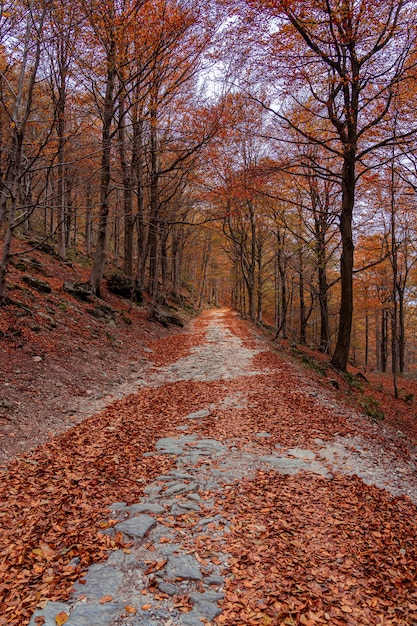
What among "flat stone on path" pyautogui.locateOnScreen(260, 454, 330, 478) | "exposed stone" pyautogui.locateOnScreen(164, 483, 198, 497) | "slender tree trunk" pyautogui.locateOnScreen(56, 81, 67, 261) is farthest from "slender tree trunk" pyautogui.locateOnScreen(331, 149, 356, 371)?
"exposed stone" pyautogui.locateOnScreen(164, 483, 198, 497)

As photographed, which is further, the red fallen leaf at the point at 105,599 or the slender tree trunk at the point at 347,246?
the slender tree trunk at the point at 347,246

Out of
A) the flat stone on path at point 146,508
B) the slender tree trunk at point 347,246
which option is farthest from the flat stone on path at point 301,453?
the slender tree trunk at point 347,246

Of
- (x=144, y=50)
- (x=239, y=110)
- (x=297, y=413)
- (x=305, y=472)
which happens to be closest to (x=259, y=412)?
(x=297, y=413)

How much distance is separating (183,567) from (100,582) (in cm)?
65

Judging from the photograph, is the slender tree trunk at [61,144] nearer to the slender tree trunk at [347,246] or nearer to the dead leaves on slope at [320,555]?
the dead leaves on slope at [320,555]

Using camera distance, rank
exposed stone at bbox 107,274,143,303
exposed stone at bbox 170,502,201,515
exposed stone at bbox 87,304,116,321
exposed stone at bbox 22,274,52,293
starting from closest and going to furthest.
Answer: exposed stone at bbox 170,502,201,515, exposed stone at bbox 22,274,52,293, exposed stone at bbox 87,304,116,321, exposed stone at bbox 107,274,143,303

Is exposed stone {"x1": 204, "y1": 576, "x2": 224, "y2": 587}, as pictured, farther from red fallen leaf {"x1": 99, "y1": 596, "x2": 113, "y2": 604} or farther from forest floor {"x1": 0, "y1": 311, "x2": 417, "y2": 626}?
red fallen leaf {"x1": 99, "y1": 596, "x2": 113, "y2": 604}

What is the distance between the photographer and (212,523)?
3.38 meters

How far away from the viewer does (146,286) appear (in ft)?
77.8

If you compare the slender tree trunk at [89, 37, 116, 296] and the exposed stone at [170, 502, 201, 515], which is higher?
the slender tree trunk at [89, 37, 116, 296]

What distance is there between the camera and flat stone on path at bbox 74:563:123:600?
2590 millimetres

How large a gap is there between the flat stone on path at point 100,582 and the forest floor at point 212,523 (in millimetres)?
10

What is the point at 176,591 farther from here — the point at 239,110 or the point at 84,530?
the point at 239,110

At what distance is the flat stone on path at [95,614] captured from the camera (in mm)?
2340
